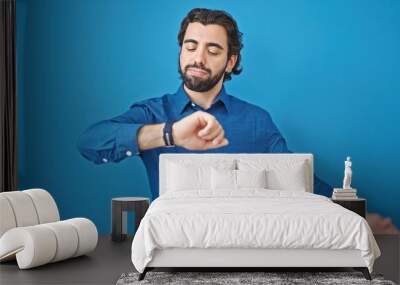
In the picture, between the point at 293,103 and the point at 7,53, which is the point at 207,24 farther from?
the point at 7,53

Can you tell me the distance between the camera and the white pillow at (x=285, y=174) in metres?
6.49

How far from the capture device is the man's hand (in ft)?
23.1

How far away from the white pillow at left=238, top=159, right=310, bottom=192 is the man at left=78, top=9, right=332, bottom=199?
314 millimetres

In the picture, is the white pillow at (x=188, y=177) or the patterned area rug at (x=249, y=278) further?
the white pillow at (x=188, y=177)

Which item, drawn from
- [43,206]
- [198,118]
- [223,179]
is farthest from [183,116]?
[43,206]

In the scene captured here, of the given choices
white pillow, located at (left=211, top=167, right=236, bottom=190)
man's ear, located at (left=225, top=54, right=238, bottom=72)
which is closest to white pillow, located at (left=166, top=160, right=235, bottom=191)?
white pillow, located at (left=211, top=167, right=236, bottom=190)

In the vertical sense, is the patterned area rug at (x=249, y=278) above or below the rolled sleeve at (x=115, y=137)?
below

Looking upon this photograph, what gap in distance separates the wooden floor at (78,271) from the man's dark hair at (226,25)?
2.52m

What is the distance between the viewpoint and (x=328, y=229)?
15.2 ft

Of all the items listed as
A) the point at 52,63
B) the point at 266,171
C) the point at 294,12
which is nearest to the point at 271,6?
the point at 294,12

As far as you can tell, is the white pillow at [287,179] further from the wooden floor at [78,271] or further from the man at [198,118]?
the wooden floor at [78,271]

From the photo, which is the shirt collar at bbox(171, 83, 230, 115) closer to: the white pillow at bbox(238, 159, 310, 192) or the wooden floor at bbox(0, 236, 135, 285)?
the white pillow at bbox(238, 159, 310, 192)

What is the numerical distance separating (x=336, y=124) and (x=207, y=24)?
1.82m

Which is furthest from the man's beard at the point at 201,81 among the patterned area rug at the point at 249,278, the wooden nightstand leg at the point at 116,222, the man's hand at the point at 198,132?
the patterned area rug at the point at 249,278
